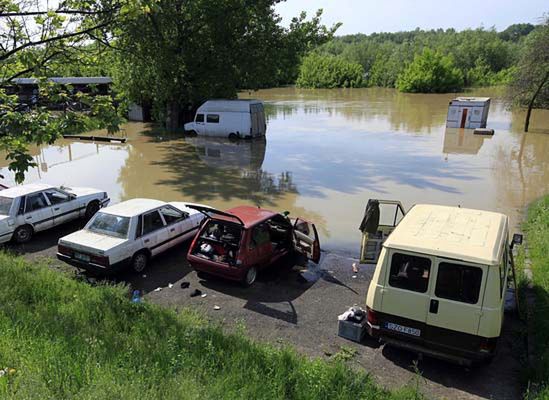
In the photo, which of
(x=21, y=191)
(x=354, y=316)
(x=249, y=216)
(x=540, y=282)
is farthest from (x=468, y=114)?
(x=21, y=191)

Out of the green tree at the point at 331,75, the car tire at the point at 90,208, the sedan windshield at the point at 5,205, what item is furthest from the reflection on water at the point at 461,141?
the green tree at the point at 331,75

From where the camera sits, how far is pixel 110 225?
9375mm

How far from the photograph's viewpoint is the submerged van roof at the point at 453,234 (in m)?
5.86

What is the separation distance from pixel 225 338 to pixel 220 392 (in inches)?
65.7

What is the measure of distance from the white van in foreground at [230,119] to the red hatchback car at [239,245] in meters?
17.1

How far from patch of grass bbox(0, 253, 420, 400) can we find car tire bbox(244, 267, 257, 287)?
1879mm

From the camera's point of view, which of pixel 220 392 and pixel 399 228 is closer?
pixel 220 392

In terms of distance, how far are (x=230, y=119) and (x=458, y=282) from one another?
22033 millimetres

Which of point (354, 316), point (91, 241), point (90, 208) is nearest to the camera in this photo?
point (354, 316)

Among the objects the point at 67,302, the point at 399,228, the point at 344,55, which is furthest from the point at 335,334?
the point at 344,55

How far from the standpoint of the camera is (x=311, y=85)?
86875 millimetres

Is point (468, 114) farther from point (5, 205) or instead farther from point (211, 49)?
point (5, 205)

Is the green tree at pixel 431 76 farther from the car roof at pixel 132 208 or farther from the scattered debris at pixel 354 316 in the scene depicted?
the scattered debris at pixel 354 316

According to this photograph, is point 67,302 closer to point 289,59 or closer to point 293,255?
point 293,255
